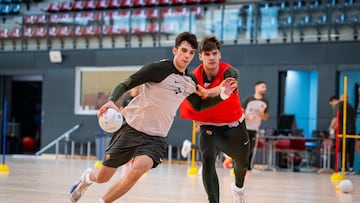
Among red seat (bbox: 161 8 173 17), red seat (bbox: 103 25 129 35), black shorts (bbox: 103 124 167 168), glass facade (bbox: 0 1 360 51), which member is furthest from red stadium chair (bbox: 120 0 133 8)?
black shorts (bbox: 103 124 167 168)

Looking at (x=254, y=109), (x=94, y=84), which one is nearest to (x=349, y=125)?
(x=254, y=109)

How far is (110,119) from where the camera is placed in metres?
5.56

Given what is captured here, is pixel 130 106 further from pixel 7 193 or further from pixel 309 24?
pixel 309 24

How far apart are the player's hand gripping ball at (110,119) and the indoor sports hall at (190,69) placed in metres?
5.23

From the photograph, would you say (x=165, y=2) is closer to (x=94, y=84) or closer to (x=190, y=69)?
(x=190, y=69)

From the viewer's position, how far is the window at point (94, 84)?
845 inches

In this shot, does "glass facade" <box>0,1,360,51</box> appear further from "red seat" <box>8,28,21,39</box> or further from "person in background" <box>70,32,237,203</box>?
"person in background" <box>70,32,237,203</box>

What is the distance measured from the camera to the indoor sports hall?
1563 cm

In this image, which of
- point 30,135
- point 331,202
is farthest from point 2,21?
point 331,202

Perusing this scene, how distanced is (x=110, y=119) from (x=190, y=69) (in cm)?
1440

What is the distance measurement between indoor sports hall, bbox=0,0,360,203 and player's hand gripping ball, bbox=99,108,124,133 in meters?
5.23

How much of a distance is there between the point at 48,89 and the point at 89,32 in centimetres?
274

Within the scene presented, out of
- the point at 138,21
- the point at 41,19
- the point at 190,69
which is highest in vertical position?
the point at 41,19

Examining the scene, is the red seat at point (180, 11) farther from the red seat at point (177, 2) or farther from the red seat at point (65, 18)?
the red seat at point (65, 18)
